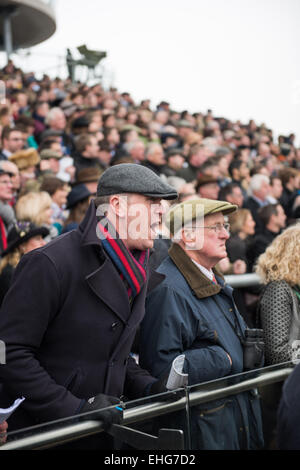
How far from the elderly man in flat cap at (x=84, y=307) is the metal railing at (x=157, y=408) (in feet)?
0.19

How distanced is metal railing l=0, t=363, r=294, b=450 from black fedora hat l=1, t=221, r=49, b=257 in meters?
2.05

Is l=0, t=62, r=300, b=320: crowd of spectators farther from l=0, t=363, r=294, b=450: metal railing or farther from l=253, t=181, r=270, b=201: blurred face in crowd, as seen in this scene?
l=0, t=363, r=294, b=450: metal railing

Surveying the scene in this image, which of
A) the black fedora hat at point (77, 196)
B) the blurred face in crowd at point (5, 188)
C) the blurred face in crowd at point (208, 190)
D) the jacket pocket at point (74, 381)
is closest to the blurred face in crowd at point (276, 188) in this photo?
the blurred face in crowd at point (208, 190)

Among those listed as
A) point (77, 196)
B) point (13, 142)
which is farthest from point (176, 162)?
point (77, 196)

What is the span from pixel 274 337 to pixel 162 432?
1.44 meters

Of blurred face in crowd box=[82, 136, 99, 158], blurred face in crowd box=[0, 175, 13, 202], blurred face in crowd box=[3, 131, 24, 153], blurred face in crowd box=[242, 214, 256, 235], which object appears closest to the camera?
blurred face in crowd box=[0, 175, 13, 202]

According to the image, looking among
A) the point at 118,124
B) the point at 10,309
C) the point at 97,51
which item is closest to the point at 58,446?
the point at 10,309

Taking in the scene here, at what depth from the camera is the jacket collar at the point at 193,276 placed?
272 centimetres

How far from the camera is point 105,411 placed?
179cm

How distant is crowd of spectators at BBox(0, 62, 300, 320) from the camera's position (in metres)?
4.70

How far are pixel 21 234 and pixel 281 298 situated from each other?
6.10ft

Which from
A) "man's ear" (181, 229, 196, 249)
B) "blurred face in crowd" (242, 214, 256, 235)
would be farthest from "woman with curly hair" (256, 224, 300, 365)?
"blurred face in crowd" (242, 214, 256, 235)
